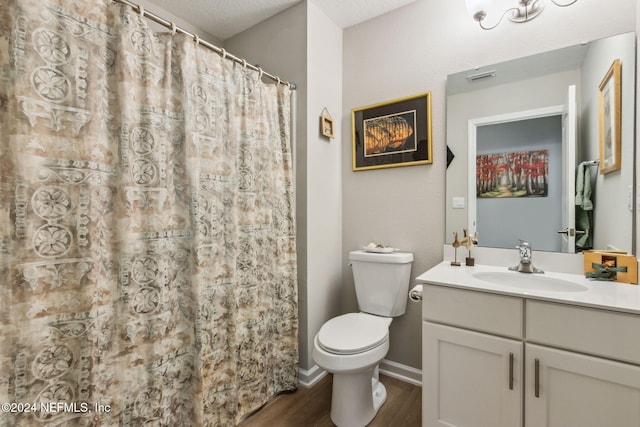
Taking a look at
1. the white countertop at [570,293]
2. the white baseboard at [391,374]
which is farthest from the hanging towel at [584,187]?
the white baseboard at [391,374]

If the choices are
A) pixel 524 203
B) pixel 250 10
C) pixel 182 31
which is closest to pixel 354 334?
pixel 524 203

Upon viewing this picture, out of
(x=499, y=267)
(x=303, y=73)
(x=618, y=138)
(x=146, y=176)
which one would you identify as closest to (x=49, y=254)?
(x=146, y=176)

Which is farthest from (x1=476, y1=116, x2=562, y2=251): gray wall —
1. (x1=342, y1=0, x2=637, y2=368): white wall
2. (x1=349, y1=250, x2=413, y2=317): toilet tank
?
(x1=349, y1=250, x2=413, y2=317): toilet tank

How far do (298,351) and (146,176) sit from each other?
4.56 feet

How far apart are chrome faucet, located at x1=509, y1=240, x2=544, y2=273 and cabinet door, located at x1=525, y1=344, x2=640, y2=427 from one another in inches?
18.4

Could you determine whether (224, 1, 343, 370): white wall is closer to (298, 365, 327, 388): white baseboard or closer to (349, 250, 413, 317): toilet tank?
(298, 365, 327, 388): white baseboard

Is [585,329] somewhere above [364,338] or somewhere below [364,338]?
above

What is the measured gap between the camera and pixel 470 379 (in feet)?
4.15

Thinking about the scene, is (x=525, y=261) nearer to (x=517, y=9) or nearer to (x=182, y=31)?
(x=517, y=9)

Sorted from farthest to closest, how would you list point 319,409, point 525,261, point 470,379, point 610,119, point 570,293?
1. point 319,409
2. point 525,261
3. point 610,119
4. point 470,379
5. point 570,293

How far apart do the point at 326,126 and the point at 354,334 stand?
1.35m

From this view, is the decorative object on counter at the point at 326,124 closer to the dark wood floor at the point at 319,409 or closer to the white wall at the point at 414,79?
the white wall at the point at 414,79

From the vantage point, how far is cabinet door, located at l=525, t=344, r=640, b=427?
990mm

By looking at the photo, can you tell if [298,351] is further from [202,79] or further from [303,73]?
[303,73]
